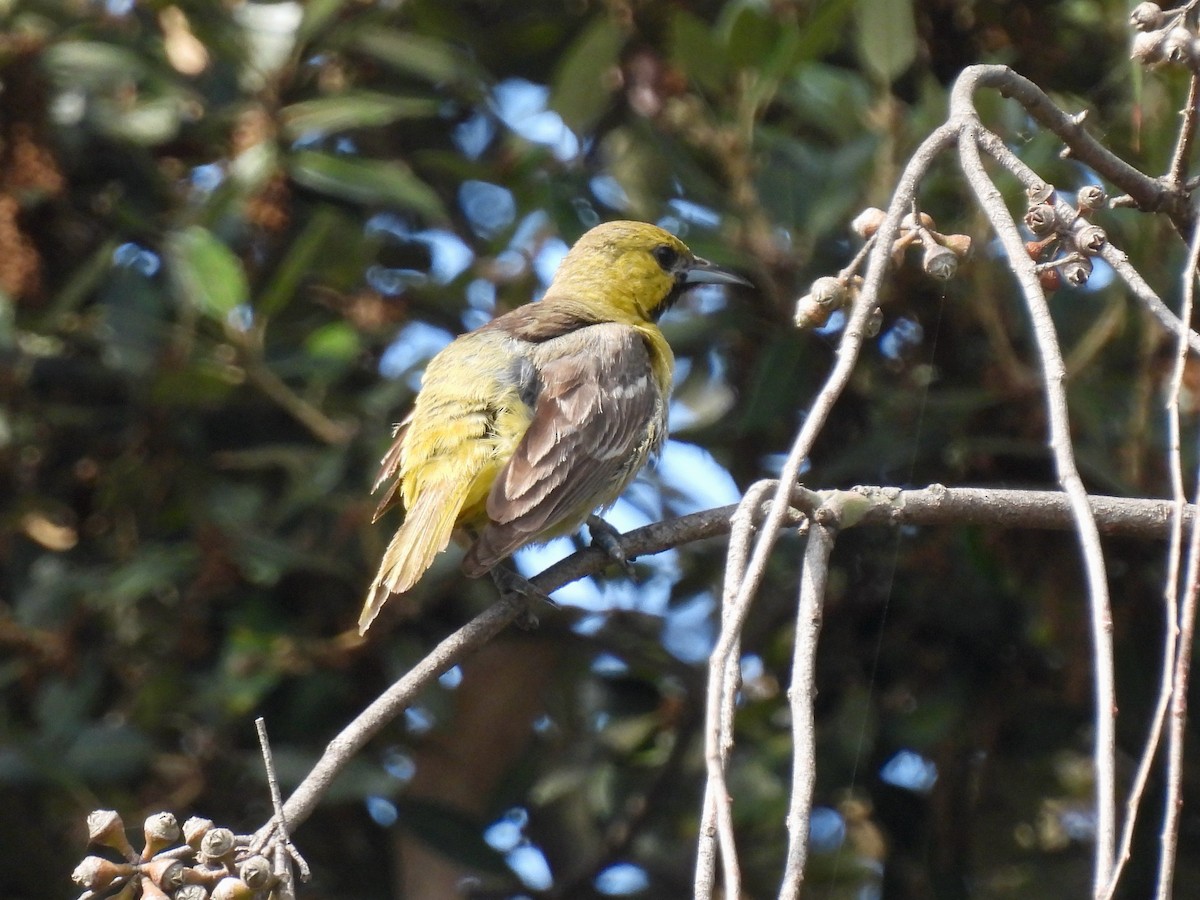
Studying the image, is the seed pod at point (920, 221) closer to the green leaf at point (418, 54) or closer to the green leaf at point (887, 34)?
the green leaf at point (887, 34)

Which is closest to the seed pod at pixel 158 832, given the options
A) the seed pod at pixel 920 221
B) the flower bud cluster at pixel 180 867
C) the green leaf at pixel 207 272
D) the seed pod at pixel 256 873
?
the flower bud cluster at pixel 180 867

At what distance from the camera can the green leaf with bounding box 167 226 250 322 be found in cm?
436

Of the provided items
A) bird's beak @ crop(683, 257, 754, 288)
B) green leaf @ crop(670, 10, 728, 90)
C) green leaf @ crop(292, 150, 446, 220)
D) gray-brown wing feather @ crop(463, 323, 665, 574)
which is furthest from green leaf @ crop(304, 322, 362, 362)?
green leaf @ crop(670, 10, 728, 90)

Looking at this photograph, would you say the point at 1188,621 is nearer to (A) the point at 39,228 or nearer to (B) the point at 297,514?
(B) the point at 297,514

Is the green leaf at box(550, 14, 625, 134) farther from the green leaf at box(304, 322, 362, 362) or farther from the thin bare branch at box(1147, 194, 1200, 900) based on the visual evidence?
the thin bare branch at box(1147, 194, 1200, 900)

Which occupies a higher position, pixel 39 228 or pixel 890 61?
pixel 890 61

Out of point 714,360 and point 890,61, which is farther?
point 714,360

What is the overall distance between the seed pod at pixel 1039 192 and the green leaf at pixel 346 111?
2.63 metres

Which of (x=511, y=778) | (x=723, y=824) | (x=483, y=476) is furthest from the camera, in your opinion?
(x=511, y=778)

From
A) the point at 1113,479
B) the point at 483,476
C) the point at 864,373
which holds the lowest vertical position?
the point at 483,476

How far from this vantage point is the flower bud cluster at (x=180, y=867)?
2.07 m

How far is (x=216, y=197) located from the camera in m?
4.56

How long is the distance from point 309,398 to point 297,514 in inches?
14.0

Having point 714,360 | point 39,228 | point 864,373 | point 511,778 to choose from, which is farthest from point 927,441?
point 39,228
